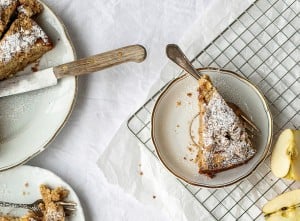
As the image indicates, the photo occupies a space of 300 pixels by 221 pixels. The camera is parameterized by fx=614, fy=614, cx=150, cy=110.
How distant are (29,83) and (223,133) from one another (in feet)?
2.02

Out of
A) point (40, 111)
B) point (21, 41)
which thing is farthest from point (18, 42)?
point (40, 111)

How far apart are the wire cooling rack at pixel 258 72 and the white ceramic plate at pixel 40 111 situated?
226 mm

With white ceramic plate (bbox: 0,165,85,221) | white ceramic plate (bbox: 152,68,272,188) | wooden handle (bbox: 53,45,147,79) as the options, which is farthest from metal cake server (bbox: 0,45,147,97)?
white ceramic plate (bbox: 0,165,85,221)

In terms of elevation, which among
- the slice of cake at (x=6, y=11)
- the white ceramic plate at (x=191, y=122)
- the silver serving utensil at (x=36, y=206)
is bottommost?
the silver serving utensil at (x=36, y=206)

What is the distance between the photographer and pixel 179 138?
6.17 feet

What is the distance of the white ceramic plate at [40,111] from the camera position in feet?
6.25

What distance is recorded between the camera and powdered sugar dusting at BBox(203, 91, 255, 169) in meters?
1.75

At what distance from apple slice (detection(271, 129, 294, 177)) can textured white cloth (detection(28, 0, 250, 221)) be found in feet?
1.04

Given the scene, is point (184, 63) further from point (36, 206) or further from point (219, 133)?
point (36, 206)

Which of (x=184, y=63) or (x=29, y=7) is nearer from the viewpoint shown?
(x=184, y=63)

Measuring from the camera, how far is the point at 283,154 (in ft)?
5.81

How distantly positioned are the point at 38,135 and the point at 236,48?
0.67 metres

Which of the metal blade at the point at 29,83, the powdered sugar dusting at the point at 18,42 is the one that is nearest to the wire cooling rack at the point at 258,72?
the metal blade at the point at 29,83

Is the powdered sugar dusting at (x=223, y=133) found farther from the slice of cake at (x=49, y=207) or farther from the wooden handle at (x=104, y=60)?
the slice of cake at (x=49, y=207)
